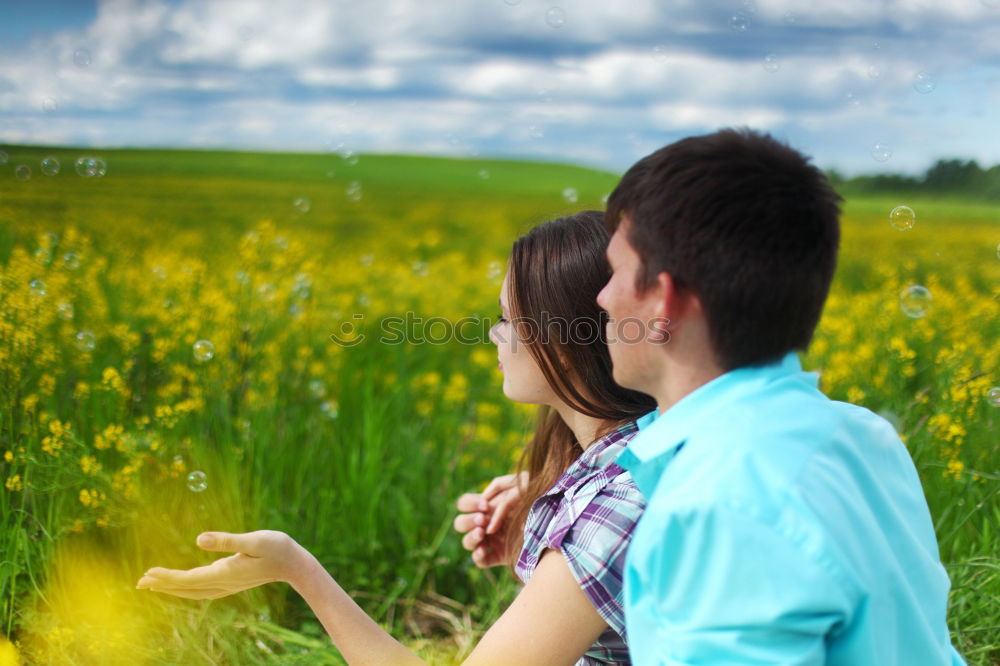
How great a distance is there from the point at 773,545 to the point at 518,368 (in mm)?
819

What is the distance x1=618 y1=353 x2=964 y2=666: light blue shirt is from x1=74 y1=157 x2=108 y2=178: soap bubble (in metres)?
2.73

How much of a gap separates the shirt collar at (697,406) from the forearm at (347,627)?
58 cm

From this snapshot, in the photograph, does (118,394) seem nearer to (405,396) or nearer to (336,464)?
(336,464)

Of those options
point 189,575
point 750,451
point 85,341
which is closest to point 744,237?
point 750,451

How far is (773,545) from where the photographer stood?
888mm

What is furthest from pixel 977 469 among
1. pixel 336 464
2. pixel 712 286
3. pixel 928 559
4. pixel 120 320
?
pixel 120 320

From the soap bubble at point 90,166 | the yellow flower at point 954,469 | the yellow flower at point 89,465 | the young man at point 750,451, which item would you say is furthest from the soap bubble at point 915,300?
the soap bubble at point 90,166

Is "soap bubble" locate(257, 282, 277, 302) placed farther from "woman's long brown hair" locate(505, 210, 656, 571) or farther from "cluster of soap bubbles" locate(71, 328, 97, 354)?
"woman's long brown hair" locate(505, 210, 656, 571)

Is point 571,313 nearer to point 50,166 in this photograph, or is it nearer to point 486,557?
point 486,557

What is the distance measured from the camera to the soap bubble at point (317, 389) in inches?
119

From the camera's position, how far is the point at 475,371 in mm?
4211

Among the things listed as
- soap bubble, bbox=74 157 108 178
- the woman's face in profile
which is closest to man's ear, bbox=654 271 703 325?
the woman's face in profile

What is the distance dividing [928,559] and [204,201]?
36.8ft

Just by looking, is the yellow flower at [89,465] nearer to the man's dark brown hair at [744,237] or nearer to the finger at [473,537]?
the finger at [473,537]
